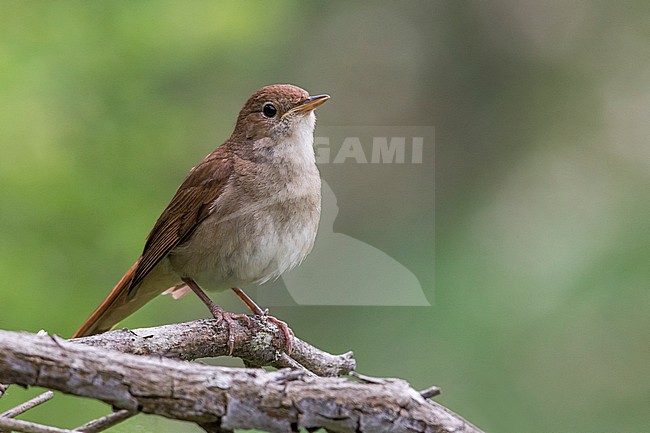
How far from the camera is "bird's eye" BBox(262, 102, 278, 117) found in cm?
316

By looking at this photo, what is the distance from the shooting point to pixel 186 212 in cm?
306

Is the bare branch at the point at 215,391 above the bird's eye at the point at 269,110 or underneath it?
underneath

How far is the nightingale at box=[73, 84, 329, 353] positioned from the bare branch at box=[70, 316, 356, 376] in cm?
27

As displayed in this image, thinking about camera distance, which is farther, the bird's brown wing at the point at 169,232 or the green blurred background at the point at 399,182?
the green blurred background at the point at 399,182

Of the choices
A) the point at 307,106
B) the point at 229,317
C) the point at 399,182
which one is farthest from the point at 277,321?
the point at 399,182

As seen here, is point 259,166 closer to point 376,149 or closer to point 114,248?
point 114,248

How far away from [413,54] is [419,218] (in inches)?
41.1

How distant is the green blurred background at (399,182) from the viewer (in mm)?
3646

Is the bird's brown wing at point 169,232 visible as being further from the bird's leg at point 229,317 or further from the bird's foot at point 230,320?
the bird's foot at point 230,320

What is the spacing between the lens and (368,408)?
1.45 meters

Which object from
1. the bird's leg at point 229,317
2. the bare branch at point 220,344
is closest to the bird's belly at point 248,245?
the bird's leg at point 229,317

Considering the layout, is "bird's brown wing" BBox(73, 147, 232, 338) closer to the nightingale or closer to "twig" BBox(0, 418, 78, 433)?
the nightingale

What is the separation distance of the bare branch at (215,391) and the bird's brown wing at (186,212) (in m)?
1.57

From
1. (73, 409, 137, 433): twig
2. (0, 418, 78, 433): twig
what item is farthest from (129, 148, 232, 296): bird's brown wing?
(0, 418, 78, 433): twig
